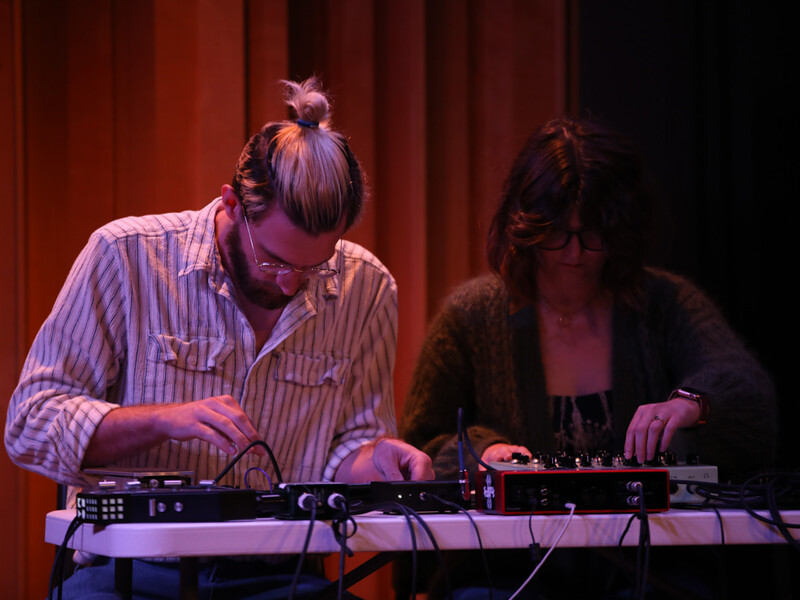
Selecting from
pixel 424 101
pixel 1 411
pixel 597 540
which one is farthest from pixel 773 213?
pixel 1 411

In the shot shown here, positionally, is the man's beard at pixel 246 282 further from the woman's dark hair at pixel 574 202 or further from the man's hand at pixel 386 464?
the woman's dark hair at pixel 574 202

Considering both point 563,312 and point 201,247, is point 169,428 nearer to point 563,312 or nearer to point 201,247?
point 201,247

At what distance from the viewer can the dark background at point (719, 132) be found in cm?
258

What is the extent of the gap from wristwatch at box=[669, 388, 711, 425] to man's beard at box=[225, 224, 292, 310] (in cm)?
84

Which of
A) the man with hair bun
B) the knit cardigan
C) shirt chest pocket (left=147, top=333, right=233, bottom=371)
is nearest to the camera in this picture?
the man with hair bun

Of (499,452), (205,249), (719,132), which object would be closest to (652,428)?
(499,452)

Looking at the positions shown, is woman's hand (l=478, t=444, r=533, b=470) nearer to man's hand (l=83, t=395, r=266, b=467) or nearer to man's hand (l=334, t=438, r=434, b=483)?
man's hand (l=334, t=438, r=434, b=483)

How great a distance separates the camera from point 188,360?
1.72 meters

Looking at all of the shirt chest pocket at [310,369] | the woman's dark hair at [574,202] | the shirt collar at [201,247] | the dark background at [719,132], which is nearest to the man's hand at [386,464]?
the shirt chest pocket at [310,369]

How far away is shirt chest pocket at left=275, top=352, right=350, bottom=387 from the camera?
180cm

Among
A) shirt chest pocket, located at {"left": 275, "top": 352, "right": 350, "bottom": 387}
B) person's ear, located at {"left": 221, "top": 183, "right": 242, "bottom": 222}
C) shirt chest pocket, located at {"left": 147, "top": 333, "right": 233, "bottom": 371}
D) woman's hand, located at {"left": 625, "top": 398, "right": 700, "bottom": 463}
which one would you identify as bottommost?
woman's hand, located at {"left": 625, "top": 398, "right": 700, "bottom": 463}

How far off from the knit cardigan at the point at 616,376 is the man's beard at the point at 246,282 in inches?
22.6

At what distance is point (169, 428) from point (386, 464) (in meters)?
0.44

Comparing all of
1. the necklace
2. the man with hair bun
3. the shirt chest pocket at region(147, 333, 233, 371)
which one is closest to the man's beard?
the man with hair bun
